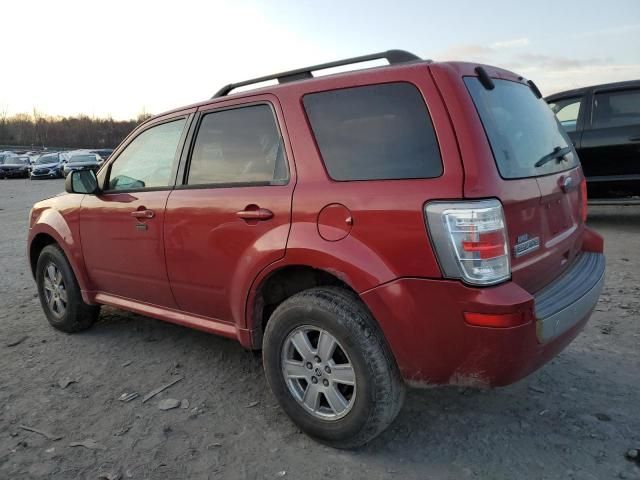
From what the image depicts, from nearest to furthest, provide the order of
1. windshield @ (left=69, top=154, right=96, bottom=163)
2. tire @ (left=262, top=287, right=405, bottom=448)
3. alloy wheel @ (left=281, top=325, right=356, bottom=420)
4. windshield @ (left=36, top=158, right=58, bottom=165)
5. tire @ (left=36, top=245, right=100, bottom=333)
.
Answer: tire @ (left=262, top=287, right=405, bottom=448) < alloy wheel @ (left=281, top=325, right=356, bottom=420) < tire @ (left=36, top=245, right=100, bottom=333) < windshield @ (left=69, top=154, right=96, bottom=163) < windshield @ (left=36, top=158, right=58, bottom=165)

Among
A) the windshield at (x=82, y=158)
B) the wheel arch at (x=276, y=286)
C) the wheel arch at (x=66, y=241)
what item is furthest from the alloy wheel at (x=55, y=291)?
the windshield at (x=82, y=158)

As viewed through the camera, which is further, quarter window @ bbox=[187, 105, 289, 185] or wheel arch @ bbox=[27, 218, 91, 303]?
wheel arch @ bbox=[27, 218, 91, 303]

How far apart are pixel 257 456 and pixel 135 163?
7.53 feet

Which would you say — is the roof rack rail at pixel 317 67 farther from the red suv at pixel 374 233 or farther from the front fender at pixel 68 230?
the front fender at pixel 68 230

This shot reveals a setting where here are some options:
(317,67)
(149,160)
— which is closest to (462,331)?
(317,67)

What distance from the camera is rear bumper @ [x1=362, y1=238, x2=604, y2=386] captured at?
7.16 feet

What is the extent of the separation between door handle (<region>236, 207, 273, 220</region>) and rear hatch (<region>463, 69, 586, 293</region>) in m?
1.07

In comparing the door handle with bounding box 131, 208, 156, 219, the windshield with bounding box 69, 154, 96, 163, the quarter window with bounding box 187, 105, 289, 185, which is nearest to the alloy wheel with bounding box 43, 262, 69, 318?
the door handle with bounding box 131, 208, 156, 219

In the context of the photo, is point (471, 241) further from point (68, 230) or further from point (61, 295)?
point (61, 295)

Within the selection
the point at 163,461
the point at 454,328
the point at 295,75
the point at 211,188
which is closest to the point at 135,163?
the point at 211,188

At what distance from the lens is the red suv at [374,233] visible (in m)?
2.24

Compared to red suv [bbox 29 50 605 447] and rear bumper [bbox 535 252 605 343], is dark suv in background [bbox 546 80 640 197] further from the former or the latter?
rear bumper [bbox 535 252 605 343]

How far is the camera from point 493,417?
2920mm

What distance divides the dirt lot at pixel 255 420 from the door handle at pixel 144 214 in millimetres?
1086
